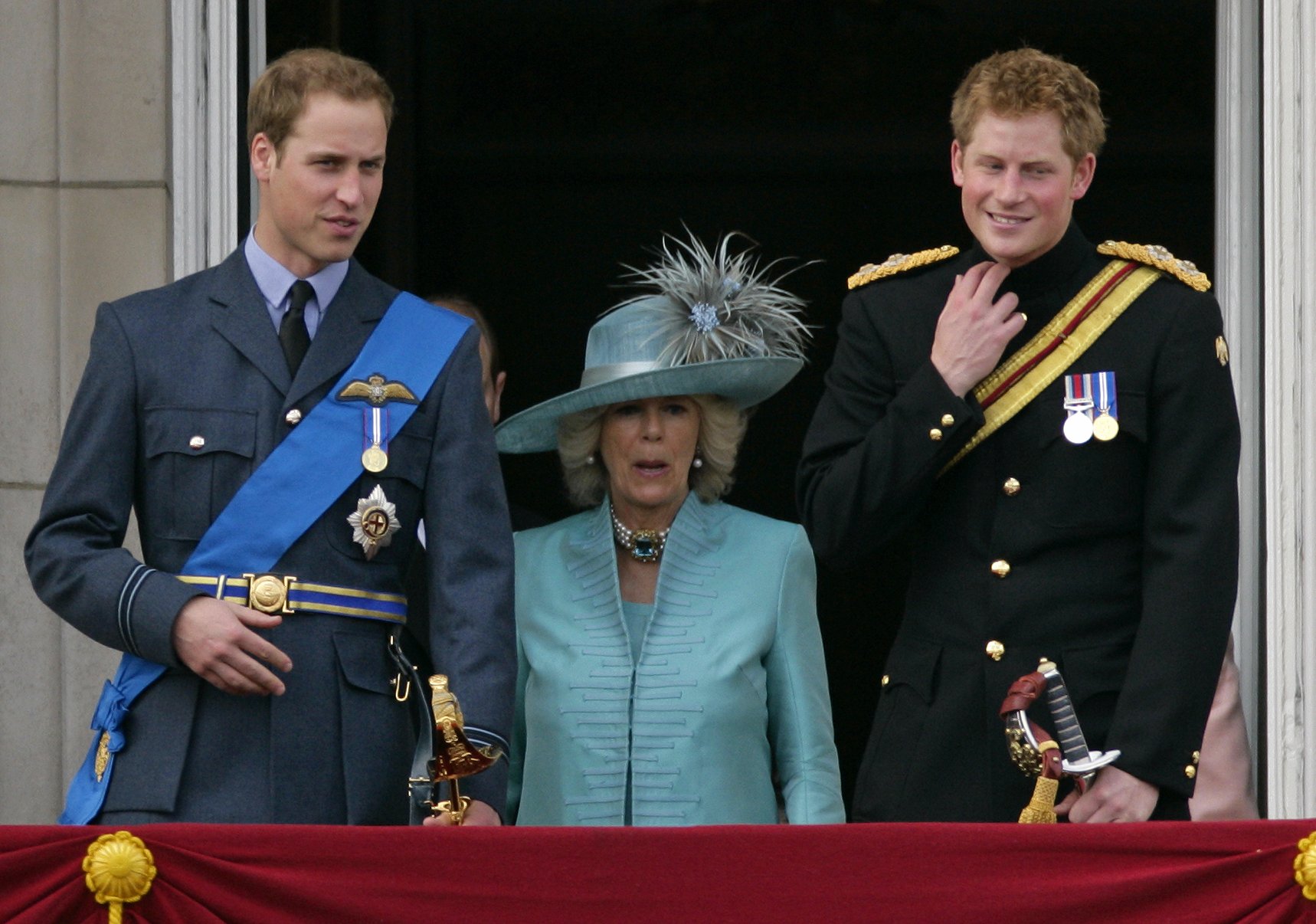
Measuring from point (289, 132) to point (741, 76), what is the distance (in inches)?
169

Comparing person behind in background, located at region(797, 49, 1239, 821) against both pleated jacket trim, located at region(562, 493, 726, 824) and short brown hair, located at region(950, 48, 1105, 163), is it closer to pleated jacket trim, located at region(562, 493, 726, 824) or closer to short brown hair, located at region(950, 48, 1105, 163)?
short brown hair, located at region(950, 48, 1105, 163)

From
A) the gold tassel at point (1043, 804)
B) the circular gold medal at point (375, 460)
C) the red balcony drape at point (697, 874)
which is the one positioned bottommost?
the red balcony drape at point (697, 874)

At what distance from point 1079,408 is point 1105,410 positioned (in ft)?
0.13

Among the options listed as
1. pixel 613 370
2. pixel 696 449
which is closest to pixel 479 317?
pixel 613 370

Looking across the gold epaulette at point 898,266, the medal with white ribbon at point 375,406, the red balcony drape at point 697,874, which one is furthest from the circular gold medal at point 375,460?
the gold epaulette at point 898,266

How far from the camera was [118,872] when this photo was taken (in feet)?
10.3

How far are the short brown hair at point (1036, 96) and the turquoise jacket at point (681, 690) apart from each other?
100cm

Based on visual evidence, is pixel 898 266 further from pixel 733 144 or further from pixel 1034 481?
pixel 733 144

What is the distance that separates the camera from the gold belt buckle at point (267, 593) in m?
3.48

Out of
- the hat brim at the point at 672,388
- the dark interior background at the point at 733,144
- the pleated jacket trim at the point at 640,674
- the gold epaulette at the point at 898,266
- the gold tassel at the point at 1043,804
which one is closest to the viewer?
the gold tassel at the point at 1043,804

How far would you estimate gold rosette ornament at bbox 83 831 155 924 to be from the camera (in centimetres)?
313

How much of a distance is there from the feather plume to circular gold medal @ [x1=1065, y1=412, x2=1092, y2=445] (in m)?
0.97

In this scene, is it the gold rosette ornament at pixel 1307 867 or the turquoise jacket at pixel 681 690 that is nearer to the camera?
the gold rosette ornament at pixel 1307 867

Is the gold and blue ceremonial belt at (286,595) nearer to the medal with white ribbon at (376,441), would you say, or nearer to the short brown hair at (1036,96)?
the medal with white ribbon at (376,441)
